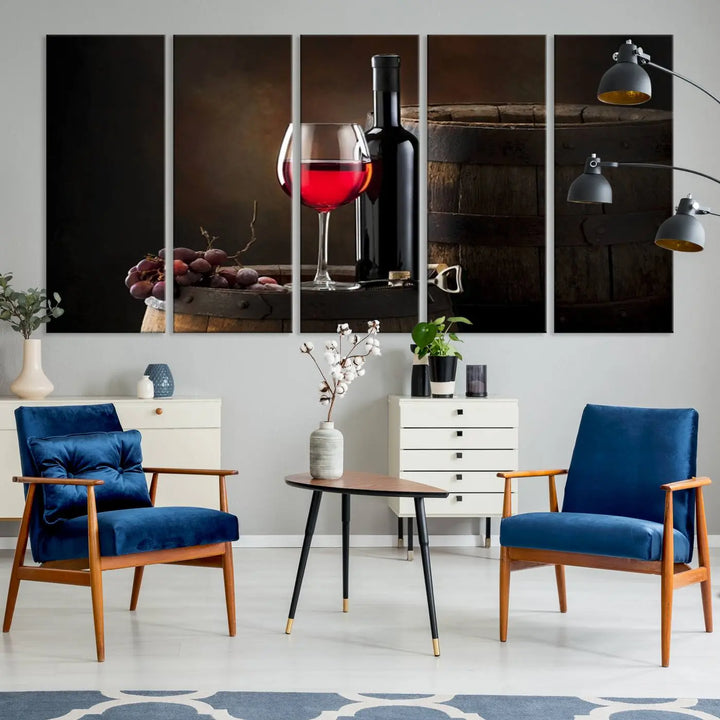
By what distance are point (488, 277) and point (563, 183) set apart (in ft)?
2.22

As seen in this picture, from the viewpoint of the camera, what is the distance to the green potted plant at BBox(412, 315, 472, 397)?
217 inches

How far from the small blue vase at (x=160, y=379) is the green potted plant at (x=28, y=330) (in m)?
0.54

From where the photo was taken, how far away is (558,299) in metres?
5.81

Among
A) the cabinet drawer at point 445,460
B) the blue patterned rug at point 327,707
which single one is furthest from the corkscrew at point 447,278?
the blue patterned rug at point 327,707

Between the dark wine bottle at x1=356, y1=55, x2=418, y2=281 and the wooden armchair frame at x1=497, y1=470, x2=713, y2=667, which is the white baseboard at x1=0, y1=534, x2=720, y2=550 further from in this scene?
the wooden armchair frame at x1=497, y1=470, x2=713, y2=667

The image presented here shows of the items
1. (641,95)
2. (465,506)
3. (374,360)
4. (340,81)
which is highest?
(340,81)

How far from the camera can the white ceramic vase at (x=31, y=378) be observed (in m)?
5.47

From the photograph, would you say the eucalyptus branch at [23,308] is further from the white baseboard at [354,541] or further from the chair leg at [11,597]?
the chair leg at [11,597]

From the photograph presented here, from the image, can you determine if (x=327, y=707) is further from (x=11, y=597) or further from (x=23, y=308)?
(x=23, y=308)

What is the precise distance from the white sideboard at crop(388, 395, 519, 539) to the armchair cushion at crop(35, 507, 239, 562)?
5.59 ft

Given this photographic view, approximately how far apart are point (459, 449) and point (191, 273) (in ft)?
5.85

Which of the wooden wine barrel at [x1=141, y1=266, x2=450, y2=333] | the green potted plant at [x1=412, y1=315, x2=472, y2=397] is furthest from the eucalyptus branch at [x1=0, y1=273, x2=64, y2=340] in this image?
the green potted plant at [x1=412, y1=315, x2=472, y2=397]

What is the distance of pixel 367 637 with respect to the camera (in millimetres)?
3869

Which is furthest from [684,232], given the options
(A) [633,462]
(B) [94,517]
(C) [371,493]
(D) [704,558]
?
(B) [94,517]
